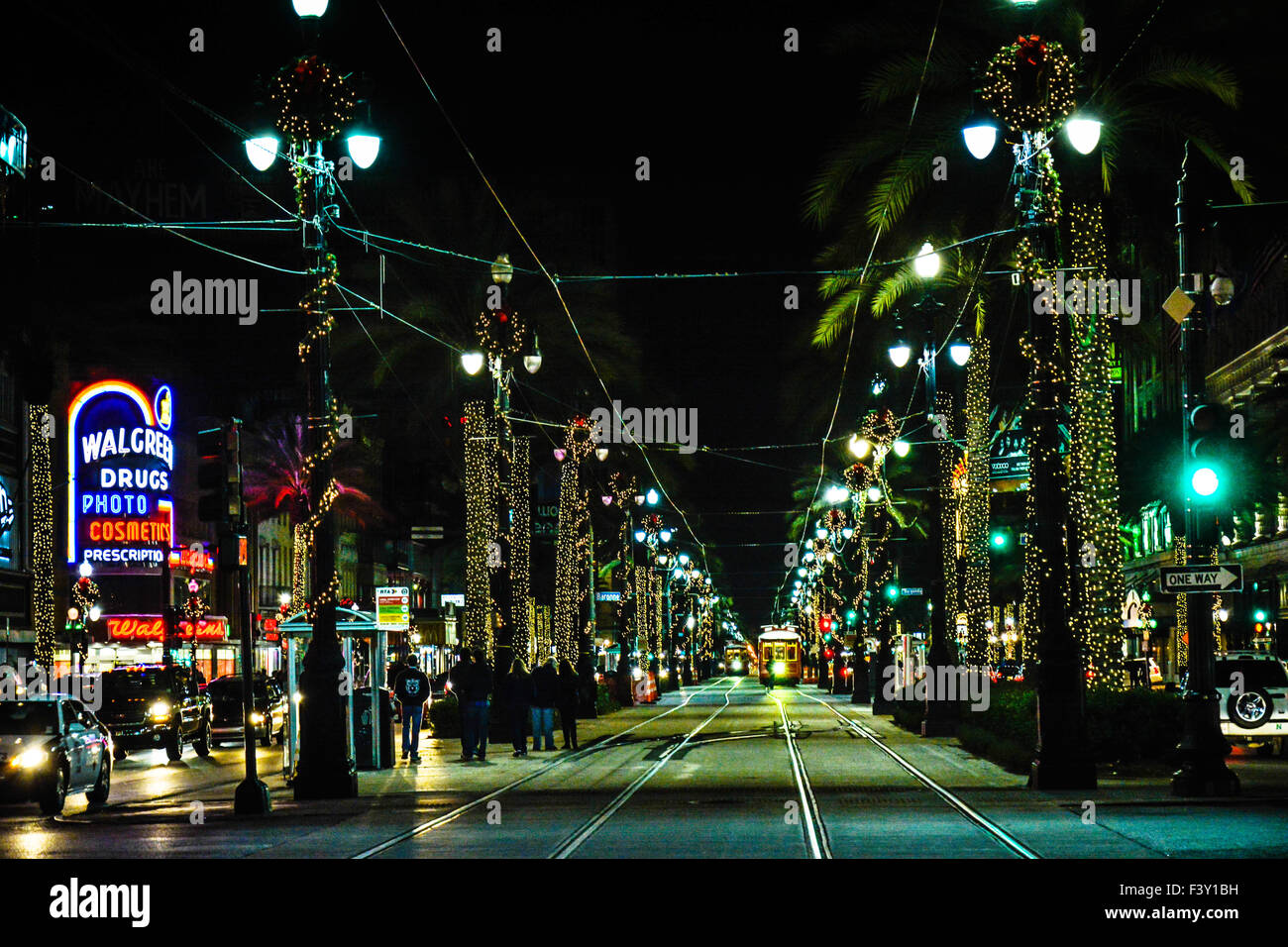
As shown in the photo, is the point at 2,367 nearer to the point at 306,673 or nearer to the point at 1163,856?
the point at 306,673

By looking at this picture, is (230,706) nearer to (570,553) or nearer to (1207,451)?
(570,553)

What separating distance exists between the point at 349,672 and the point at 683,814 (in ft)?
35.7

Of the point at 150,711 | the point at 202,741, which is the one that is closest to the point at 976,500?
the point at 202,741

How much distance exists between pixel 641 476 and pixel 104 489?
86.6 feet

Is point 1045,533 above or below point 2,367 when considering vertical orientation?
below

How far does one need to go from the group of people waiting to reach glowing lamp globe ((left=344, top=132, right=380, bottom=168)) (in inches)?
516

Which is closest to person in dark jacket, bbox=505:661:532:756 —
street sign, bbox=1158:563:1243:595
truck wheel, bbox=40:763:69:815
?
truck wheel, bbox=40:763:69:815

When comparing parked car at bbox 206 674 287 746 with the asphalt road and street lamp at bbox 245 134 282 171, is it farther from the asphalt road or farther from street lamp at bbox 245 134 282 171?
street lamp at bbox 245 134 282 171

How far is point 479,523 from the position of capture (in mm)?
43781

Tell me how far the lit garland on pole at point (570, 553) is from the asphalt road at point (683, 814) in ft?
62.8

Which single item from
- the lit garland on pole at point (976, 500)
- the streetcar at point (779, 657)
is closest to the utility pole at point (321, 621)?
Result: the lit garland on pole at point (976, 500)

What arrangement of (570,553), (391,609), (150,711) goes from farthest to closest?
(570,553) < (150,711) < (391,609)

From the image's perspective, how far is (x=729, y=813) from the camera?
70.0ft
